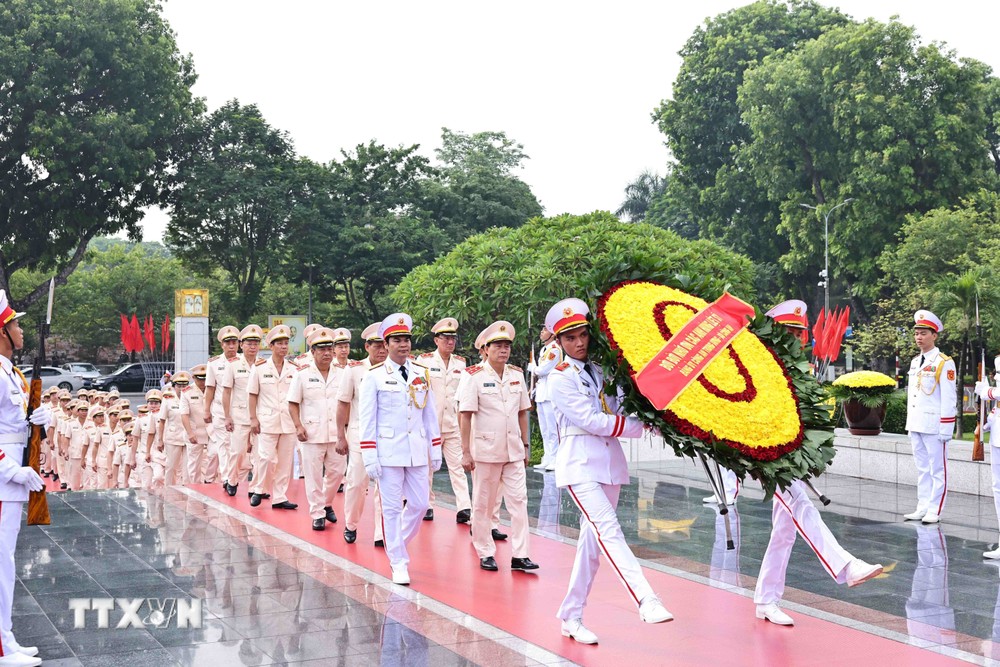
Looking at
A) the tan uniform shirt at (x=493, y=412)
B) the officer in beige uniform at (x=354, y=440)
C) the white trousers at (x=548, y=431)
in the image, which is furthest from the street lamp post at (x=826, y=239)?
the tan uniform shirt at (x=493, y=412)

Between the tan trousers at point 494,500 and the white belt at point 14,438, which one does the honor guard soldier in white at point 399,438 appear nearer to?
the tan trousers at point 494,500

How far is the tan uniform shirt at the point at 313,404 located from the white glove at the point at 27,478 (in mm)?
4359

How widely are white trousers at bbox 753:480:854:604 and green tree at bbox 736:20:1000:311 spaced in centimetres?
3221

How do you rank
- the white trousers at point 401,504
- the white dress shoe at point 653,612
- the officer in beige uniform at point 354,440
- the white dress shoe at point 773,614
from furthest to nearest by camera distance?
the officer in beige uniform at point 354,440 < the white trousers at point 401,504 < the white dress shoe at point 773,614 < the white dress shoe at point 653,612

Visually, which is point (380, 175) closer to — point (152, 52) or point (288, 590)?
point (152, 52)

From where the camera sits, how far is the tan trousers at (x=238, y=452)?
469 inches

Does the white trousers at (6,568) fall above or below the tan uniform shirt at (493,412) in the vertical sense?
below

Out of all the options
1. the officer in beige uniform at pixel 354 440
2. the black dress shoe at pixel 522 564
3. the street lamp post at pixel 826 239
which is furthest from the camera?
the street lamp post at pixel 826 239

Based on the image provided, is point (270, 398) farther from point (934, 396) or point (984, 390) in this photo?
point (984, 390)

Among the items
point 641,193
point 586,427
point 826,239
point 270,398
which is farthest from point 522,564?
point 641,193

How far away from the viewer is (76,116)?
35.0 m

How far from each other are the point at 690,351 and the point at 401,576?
2.98m

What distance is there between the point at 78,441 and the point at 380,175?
81.7 ft

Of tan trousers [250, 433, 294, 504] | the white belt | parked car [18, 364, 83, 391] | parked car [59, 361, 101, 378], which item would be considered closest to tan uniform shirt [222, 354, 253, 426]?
tan trousers [250, 433, 294, 504]
